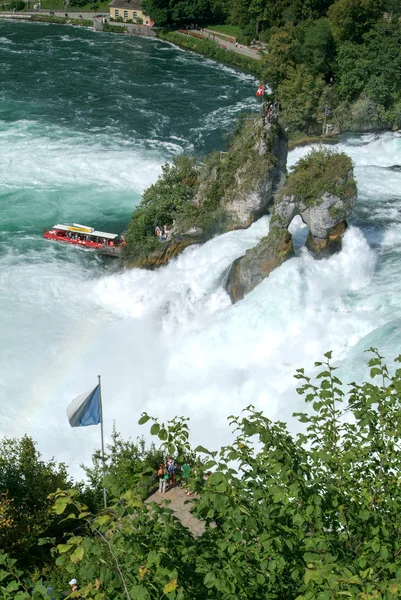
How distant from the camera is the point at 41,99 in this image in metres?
61.0

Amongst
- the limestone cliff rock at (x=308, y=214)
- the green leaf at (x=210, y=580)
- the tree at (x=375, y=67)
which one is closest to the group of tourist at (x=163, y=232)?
the limestone cliff rock at (x=308, y=214)

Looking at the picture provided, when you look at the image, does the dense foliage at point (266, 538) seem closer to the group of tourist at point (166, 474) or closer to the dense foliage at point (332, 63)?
the group of tourist at point (166, 474)

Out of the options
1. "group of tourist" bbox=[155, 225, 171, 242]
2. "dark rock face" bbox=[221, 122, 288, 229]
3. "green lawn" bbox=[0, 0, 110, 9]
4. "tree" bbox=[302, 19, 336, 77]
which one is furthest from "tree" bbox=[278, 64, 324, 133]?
"green lawn" bbox=[0, 0, 110, 9]

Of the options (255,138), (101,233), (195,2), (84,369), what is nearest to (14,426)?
(84,369)

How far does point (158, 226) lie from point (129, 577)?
27.9 metres

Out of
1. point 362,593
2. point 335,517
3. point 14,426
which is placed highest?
point 362,593

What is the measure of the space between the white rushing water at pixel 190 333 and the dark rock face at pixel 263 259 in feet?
1.47

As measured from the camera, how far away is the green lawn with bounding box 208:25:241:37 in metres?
83.3

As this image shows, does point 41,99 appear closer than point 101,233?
No

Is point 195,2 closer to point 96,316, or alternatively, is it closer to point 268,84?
point 268,84

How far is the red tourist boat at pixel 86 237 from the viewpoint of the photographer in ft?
127

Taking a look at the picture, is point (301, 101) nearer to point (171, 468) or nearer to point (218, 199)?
point (218, 199)

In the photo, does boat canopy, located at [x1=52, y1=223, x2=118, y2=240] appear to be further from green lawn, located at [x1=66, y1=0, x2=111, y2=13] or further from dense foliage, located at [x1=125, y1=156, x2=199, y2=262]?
green lawn, located at [x1=66, y1=0, x2=111, y2=13]

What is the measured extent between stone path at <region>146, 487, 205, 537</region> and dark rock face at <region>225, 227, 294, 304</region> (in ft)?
36.5
